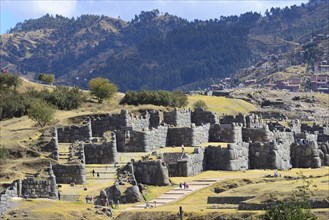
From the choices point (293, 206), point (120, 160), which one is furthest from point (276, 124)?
point (293, 206)

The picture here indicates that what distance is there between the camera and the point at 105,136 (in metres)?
66.6

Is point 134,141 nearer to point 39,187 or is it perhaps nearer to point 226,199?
point 226,199

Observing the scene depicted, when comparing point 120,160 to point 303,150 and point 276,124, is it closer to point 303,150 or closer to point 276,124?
point 303,150

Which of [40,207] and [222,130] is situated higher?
[222,130]

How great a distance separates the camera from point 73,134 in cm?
6800

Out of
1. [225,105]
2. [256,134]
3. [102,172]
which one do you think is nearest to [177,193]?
[102,172]

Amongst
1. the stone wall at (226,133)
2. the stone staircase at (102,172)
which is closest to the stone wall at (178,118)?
the stone wall at (226,133)

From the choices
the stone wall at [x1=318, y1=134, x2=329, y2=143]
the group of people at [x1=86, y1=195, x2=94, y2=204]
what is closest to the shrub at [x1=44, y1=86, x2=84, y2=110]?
the stone wall at [x1=318, y1=134, x2=329, y2=143]

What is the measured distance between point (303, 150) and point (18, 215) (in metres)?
35.2

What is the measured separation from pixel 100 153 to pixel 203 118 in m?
21.2

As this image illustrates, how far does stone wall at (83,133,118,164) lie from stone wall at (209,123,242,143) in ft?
49.1

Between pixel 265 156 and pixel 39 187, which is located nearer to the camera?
pixel 39 187

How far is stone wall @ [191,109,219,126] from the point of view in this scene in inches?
3222

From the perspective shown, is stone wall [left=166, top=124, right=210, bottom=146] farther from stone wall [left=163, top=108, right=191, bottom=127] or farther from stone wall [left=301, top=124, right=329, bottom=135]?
stone wall [left=301, top=124, right=329, bottom=135]
